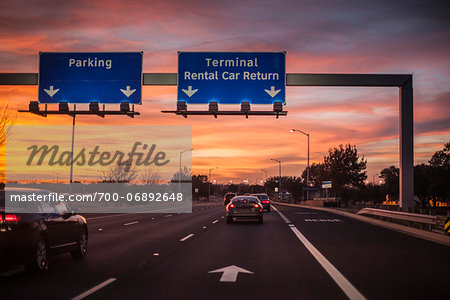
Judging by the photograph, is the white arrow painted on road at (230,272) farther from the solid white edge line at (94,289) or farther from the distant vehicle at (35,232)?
the distant vehicle at (35,232)

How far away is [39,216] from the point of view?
1027 cm

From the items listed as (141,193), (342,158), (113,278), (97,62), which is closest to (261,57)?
(97,62)

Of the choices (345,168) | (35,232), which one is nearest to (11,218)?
(35,232)

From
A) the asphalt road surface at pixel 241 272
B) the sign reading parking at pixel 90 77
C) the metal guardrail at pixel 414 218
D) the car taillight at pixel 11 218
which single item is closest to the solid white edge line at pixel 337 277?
the asphalt road surface at pixel 241 272

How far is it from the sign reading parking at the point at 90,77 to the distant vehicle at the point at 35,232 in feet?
39.9

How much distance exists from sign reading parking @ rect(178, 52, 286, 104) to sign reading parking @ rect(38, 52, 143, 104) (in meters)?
2.28

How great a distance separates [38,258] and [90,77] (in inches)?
585

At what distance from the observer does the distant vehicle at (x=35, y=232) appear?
945cm

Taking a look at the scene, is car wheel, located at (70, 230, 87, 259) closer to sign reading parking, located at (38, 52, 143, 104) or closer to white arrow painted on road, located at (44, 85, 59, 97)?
sign reading parking, located at (38, 52, 143, 104)

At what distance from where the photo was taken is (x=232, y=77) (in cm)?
2312

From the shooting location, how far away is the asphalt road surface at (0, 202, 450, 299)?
838cm

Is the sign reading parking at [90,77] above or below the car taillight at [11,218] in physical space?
above

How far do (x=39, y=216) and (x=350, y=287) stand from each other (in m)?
6.15

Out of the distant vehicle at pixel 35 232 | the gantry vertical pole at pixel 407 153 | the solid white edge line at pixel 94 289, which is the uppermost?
the gantry vertical pole at pixel 407 153
